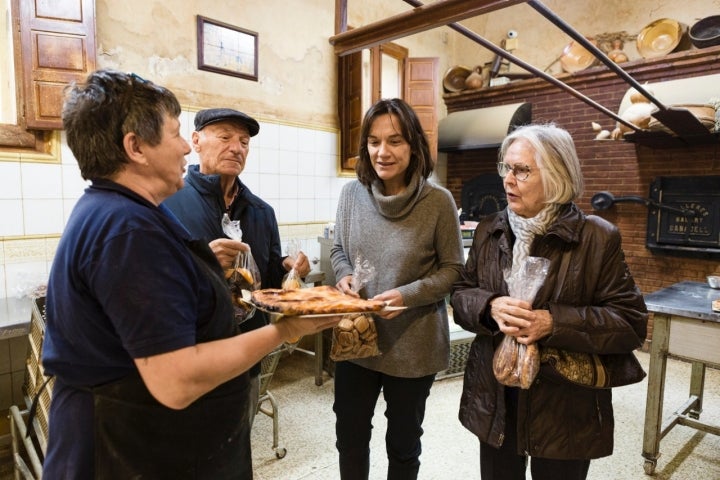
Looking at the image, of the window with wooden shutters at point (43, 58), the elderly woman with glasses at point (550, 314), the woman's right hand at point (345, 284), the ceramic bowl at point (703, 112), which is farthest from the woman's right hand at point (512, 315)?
the ceramic bowl at point (703, 112)

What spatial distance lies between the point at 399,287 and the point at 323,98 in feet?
11.0

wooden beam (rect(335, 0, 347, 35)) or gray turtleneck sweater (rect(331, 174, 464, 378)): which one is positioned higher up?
wooden beam (rect(335, 0, 347, 35))

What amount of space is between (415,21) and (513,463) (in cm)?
134

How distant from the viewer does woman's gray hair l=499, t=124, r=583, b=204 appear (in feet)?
4.40

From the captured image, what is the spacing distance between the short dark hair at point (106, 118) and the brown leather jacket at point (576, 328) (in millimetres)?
1034

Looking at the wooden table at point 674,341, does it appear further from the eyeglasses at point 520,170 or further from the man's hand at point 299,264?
the man's hand at point 299,264

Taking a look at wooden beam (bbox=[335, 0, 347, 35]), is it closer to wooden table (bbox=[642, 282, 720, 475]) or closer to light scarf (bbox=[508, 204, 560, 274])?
light scarf (bbox=[508, 204, 560, 274])

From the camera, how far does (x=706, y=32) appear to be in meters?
4.17

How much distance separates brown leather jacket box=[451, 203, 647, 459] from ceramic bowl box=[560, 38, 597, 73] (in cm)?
436

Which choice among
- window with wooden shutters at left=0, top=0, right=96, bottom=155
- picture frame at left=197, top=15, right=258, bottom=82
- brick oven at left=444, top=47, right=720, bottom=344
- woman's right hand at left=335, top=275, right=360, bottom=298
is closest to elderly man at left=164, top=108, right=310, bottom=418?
woman's right hand at left=335, top=275, right=360, bottom=298

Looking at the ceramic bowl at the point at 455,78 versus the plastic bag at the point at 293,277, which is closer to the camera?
the plastic bag at the point at 293,277

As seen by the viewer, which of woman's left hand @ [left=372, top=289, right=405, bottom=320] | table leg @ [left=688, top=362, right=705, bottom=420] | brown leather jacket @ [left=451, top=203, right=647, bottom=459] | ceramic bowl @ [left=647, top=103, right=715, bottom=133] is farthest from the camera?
ceramic bowl @ [left=647, top=103, right=715, bottom=133]

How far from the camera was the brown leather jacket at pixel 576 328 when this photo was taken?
124cm

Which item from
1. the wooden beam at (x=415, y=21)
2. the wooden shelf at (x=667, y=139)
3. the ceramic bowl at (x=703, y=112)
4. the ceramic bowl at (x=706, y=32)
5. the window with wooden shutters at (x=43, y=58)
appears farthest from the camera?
the ceramic bowl at (x=706, y=32)
